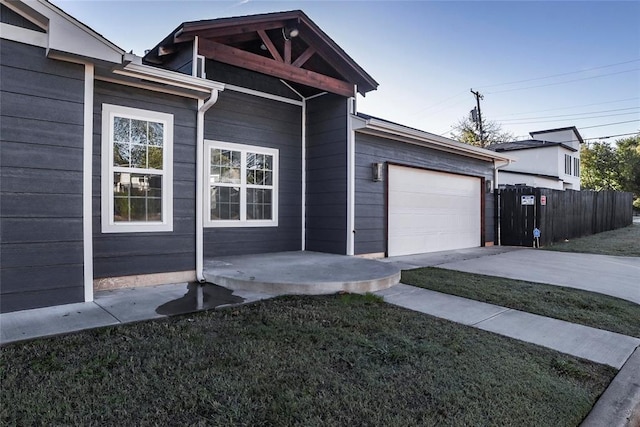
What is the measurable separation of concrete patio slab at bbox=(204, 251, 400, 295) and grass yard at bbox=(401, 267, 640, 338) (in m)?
0.71

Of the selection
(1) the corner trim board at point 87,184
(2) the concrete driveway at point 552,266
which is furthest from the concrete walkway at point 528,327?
(1) the corner trim board at point 87,184

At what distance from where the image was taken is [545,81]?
22859mm

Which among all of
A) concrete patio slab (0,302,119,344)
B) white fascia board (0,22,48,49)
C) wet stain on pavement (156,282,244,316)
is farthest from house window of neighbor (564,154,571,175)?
white fascia board (0,22,48,49)

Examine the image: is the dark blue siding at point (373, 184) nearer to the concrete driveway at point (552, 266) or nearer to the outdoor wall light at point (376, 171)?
the outdoor wall light at point (376, 171)

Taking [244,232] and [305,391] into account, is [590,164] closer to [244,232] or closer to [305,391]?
[244,232]

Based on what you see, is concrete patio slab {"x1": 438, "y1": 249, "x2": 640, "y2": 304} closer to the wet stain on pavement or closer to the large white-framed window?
the large white-framed window

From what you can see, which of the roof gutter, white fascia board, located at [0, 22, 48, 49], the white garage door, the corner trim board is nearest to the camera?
white fascia board, located at [0, 22, 48, 49]

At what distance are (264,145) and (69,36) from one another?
12.8ft

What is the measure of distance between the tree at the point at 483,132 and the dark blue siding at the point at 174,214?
30432 millimetres

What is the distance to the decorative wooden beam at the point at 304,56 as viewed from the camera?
641cm

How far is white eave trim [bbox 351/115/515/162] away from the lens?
23.8ft

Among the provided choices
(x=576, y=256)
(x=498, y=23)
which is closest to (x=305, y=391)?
(x=576, y=256)

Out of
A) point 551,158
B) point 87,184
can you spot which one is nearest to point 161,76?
point 87,184

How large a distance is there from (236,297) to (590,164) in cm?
3929
